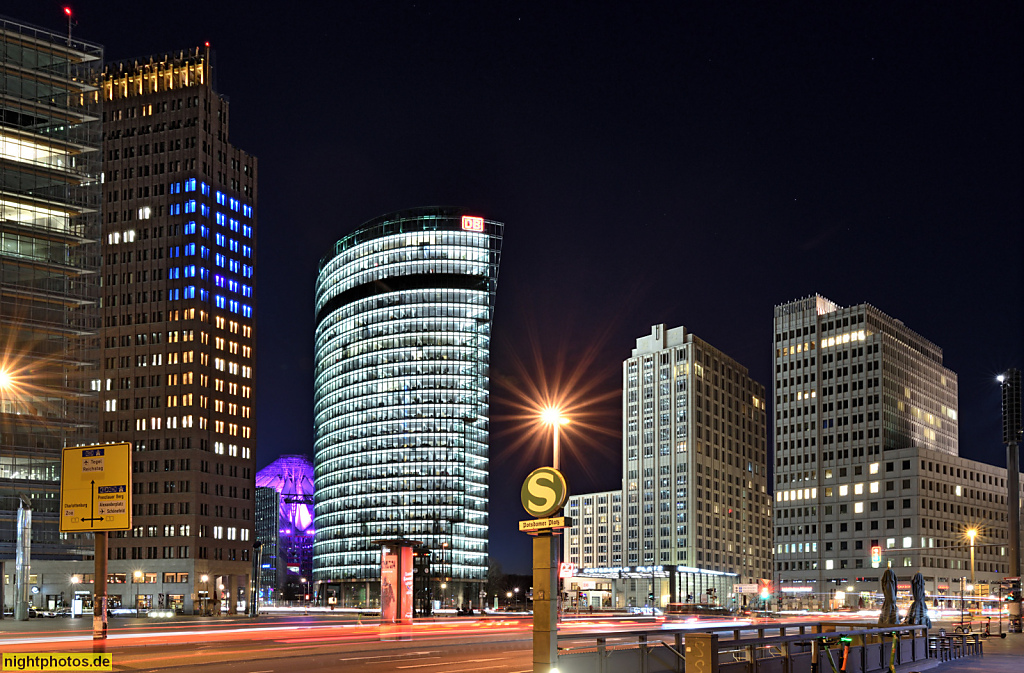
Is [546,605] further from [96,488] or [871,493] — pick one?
[871,493]

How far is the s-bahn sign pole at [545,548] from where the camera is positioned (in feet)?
68.2

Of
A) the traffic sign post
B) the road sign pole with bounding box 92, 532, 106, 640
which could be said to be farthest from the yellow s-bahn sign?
the road sign pole with bounding box 92, 532, 106, 640

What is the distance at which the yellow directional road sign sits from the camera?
39.7 m

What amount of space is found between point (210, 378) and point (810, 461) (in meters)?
113

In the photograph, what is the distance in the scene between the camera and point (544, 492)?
2162cm

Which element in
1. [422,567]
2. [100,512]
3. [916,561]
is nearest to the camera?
[100,512]

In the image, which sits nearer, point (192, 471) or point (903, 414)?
point (192, 471)

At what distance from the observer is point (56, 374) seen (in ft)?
277

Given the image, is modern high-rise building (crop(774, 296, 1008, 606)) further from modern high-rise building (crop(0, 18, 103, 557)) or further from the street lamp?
the street lamp

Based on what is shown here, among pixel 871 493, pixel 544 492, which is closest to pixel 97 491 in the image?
pixel 544 492

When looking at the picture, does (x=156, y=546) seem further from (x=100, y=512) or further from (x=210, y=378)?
(x=100, y=512)

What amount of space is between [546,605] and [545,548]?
1164 millimetres

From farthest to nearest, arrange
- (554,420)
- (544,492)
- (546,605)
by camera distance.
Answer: (554,420) < (544,492) < (546,605)

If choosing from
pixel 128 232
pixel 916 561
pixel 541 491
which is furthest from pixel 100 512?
pixel 916 561
